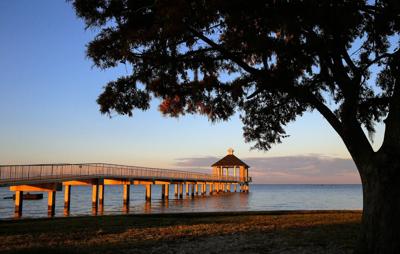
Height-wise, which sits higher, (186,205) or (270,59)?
(270,59)

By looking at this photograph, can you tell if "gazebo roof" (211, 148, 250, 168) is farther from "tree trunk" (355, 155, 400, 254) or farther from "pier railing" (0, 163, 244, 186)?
"tree trunk" (355, 155, 400, 254)

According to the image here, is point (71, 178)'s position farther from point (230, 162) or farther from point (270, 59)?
point (230, 162)

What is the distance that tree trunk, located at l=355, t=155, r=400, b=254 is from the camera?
7.54m

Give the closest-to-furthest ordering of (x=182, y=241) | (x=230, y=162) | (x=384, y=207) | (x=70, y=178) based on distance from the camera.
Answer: (x=384, y=207) → (x=182, y=241) → (x=70, y=178) → (x=230, y=162)

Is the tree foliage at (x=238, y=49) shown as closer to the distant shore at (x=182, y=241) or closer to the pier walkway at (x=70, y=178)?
the distant shore at (x=182, y=241)

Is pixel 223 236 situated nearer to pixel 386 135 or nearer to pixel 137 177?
pixel 386 135

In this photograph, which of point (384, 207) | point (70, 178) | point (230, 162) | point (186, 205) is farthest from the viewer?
point (230, 162)

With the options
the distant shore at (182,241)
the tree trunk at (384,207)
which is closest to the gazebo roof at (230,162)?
the distant shore at (182,241)

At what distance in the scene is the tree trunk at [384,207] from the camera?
754cm

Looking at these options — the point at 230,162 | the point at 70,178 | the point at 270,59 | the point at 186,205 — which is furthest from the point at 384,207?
the point at 230,162

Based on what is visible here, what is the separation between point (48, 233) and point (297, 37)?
993cm

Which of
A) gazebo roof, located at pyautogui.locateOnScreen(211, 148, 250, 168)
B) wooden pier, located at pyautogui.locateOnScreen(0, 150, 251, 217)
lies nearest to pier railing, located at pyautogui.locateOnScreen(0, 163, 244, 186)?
wooden pier, located at pyautogui.locateOnScreen(0, 150, 251, 217)

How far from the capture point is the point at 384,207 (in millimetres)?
7598

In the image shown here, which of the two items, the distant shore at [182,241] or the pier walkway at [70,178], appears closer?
the distant shore at [182,241]
